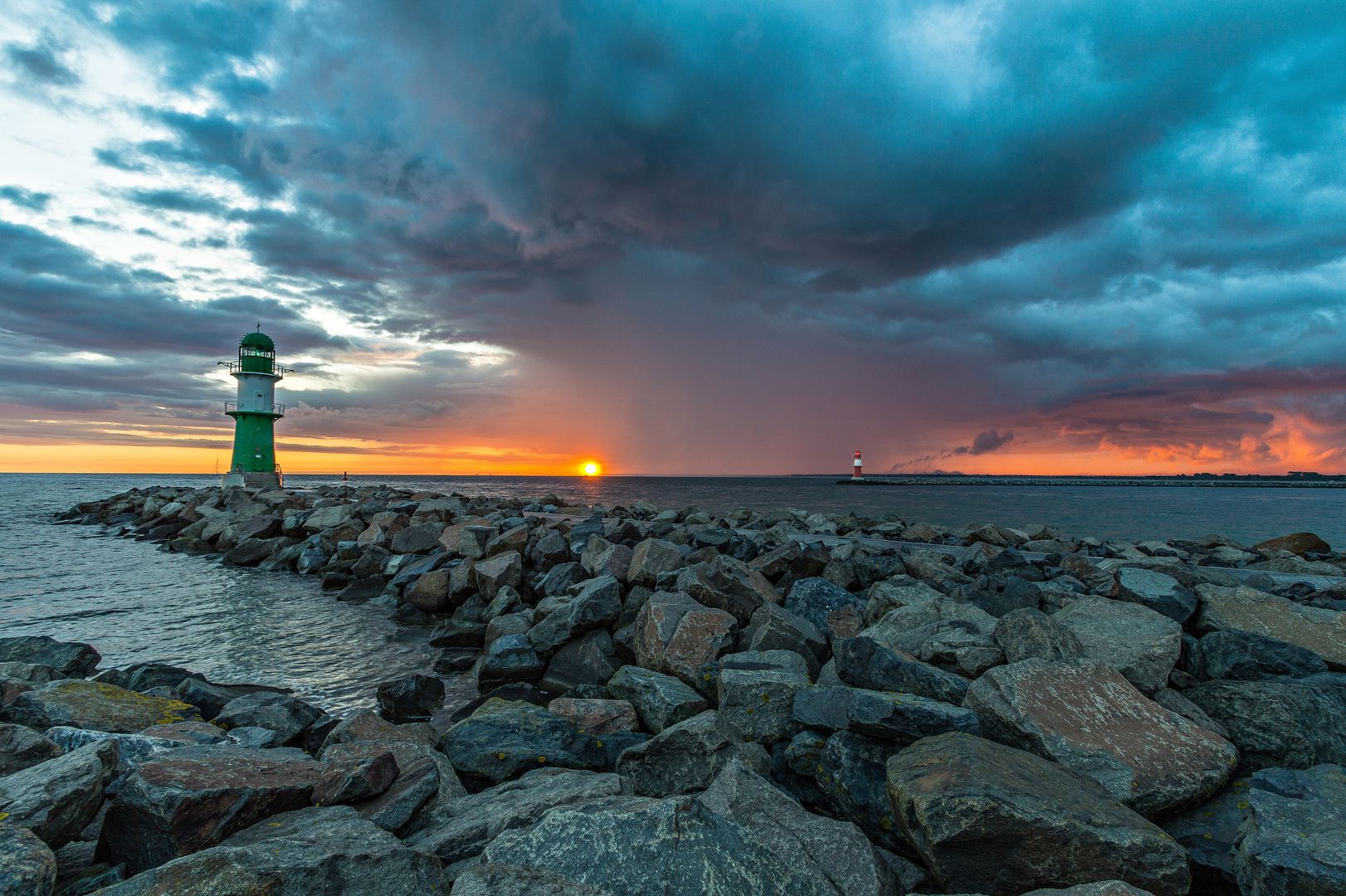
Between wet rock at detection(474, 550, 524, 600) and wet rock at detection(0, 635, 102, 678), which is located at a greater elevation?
wet rock at detection(474, 550, 524, 600)

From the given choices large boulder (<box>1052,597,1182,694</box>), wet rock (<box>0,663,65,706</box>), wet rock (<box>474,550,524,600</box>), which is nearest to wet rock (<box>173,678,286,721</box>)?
wet rock (<box>0,663,65,706</box>)

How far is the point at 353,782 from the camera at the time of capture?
3637 millimetres

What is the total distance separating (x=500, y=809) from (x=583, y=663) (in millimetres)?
4134

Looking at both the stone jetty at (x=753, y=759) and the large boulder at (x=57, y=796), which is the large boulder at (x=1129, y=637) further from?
the large boulder at (x=57, y=796)

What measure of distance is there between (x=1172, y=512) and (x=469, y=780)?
182ft

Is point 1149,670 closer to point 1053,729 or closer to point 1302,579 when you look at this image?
point 1053,729

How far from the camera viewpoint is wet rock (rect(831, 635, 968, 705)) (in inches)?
167

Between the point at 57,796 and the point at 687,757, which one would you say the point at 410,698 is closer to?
the point at 57,796

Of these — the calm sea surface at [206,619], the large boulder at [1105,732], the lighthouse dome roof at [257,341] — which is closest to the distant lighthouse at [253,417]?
the lighthouse dome roof at [257,341]

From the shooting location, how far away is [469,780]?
4527 mm

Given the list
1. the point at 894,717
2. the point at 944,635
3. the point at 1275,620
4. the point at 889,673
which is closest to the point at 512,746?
the point at 894,717

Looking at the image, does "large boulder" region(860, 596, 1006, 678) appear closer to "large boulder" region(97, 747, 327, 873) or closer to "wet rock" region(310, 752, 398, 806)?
"wet rock" region(310, 752, 398, 806)

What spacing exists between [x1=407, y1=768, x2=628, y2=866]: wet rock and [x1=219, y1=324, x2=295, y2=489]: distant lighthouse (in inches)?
1584

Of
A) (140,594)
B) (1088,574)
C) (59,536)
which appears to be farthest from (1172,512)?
(59,536)
